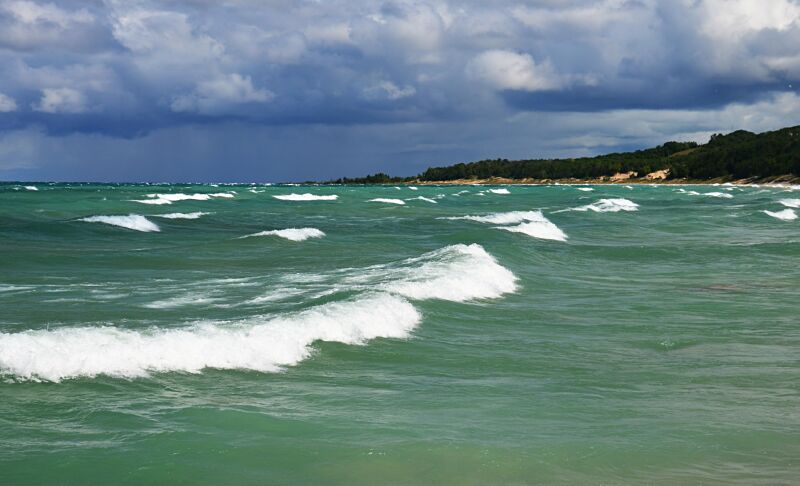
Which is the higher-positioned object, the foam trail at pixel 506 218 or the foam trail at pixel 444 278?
the foam trail at pixel 444 278

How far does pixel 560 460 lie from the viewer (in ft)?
25.0

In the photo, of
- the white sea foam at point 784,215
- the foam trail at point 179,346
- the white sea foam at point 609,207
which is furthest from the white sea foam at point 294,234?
the white sea foam at point 784,215

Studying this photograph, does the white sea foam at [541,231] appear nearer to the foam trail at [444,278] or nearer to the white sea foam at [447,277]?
the white sea foam at [447,277]

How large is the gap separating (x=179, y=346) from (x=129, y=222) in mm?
28567

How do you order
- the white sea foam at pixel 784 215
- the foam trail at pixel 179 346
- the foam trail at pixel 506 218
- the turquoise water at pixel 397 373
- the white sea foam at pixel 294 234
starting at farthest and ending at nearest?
the white sea foam at pixel 784 215 < the foam trail at pixel 506 218 < the white sea foam at pixel 294 234 < the foam trail at pixel 179 346 < the turquoise water at pixel 397 373

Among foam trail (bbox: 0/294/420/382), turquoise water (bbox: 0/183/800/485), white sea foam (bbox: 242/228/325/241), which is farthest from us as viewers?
white sea foam (bbox: 242/228/325/241)

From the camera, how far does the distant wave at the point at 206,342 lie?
33.4ft

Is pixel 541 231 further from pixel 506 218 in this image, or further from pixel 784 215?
pixel 784 215

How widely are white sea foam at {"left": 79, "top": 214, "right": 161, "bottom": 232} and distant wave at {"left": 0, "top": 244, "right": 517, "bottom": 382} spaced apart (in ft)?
73.3

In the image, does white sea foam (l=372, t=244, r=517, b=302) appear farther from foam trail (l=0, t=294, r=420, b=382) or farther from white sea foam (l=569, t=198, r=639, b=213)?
white sea foam (l=569, t=198, r=639, b=213)

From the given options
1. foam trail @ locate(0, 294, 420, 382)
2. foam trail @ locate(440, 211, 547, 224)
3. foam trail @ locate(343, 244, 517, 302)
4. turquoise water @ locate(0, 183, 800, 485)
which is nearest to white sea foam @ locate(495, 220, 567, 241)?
foam trail @ locate(440, 211, 547, 224)

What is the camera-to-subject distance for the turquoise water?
7488mm

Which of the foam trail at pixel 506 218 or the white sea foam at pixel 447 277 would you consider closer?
the white sea foam at pixel 447 277

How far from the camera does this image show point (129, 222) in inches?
1511
